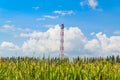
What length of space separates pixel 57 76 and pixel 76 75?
115cm

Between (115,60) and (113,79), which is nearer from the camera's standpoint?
(113,79)

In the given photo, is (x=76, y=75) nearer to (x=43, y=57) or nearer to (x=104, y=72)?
(x=104, y=72)

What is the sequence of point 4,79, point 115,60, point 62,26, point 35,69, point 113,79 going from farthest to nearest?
point 62,26 → point 115,60 → point 35,69 → point 4,79 → point 113,79

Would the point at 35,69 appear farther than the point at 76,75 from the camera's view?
Yes

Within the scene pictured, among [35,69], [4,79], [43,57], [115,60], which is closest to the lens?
[4,79]

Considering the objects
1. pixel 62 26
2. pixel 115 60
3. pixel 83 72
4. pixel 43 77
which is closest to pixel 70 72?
pixel 83 72

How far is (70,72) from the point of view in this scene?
64.3 feet

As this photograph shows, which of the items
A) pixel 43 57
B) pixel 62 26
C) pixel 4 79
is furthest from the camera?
pixel 62 26

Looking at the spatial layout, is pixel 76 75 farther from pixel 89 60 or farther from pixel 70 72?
pixel 89 60

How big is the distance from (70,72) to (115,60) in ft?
43.6

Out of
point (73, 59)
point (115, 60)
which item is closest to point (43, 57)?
point (73, 59)

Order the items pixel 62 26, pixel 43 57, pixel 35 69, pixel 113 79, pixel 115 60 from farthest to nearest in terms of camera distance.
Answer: pixel 62 26 < pixel 115 60 < pixel 43 57 < pixel 35 69 < pixel 113 79

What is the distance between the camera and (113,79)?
17719 millimetres

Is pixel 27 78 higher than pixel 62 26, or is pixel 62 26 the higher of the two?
pixel 62 26
